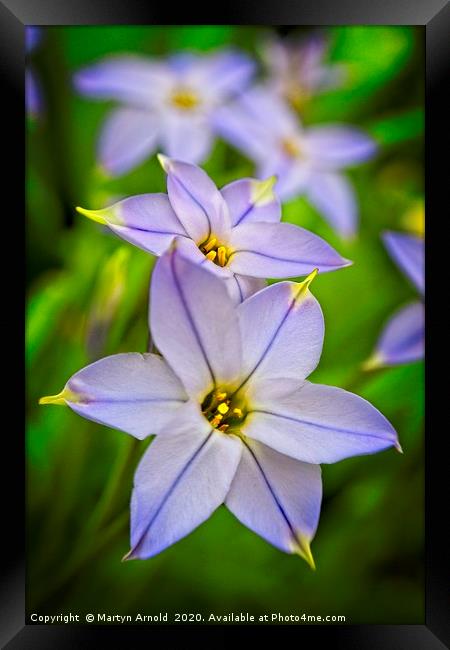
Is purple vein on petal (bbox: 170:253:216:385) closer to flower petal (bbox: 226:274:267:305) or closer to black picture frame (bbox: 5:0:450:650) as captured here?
flower petal (bbox: 226:274:267:305)

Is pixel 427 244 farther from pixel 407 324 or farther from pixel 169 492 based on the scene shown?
pixel 169 492

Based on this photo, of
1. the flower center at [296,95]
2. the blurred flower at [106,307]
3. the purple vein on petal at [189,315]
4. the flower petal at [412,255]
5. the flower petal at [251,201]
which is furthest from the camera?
the flower center at [296,95]

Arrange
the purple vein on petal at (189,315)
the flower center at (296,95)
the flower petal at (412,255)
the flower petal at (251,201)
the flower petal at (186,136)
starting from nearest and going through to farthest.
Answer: the purple vein on petal at (189,315), the flower petal at (251,201), the flower petal at (412,255), the flower petal at (186,136), the flower center at (296,95)

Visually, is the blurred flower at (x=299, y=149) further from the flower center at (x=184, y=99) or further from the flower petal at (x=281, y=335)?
the flower petal at (x=281, y=335)

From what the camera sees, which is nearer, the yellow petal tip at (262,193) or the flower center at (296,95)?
the yellow petal tip at (262,193)

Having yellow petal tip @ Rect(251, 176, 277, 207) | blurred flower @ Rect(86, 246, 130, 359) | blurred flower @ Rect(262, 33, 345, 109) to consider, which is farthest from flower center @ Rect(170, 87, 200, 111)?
yellow petal tip @ Rect(251, 176, 277, 207)

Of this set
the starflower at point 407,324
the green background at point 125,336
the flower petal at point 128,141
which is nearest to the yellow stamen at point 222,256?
the green background at point 125,336

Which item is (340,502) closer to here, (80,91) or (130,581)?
(130,581)
